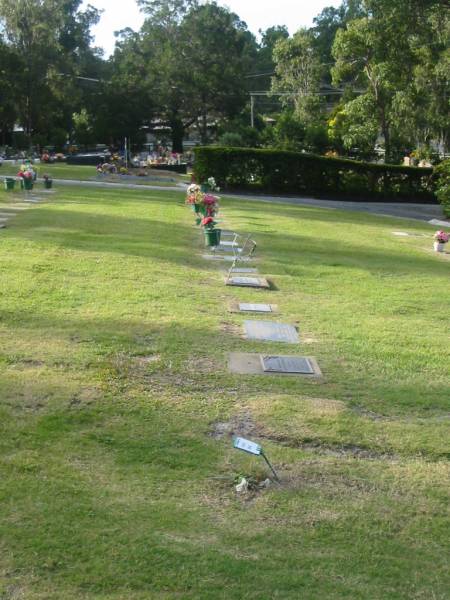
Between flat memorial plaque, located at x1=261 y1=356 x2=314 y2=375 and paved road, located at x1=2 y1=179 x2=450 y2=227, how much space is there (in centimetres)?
2043

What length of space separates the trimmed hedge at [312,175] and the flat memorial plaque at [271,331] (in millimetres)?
23538

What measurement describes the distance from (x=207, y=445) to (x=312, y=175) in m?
27.6

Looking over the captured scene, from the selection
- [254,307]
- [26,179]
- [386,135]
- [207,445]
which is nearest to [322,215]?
[26,179]

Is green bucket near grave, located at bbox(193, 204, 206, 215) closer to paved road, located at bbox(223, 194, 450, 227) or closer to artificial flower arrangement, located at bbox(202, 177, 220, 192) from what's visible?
artificial flower arrangement, located at bbox(202, 177, 220, 192)

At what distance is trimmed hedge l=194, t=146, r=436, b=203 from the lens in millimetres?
30328

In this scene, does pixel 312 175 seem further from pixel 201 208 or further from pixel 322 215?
pixel 201 208

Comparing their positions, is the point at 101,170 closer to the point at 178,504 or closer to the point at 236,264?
the point at 236,264

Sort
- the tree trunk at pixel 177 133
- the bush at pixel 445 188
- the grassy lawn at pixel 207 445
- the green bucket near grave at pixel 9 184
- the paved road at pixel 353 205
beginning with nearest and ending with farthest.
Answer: the grassy lawn at pixel 207 445, the green bucket near grave at pixel 9 184, the bush at pixel 445 188, the paved road at pixel 353 205, the tree trunk at pixel 177 133

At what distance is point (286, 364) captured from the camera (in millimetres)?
5922

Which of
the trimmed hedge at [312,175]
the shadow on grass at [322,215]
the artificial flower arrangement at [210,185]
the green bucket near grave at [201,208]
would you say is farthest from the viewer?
the trimmed hedge at [312,175]

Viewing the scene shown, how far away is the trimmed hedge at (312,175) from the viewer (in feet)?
99.5

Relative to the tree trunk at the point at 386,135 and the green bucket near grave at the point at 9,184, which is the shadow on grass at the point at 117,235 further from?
the tree trunk at the point at 386,135

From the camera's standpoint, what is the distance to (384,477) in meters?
4.03

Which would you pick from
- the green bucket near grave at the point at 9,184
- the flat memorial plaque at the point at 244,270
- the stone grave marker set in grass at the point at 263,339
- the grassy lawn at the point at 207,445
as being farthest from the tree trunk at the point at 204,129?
the grassy lawn at the point at 207,445
